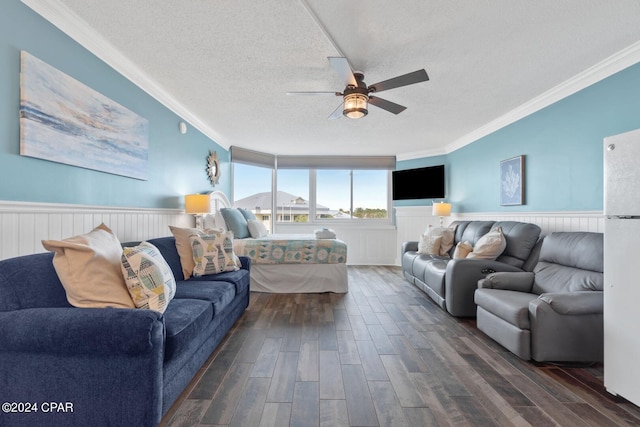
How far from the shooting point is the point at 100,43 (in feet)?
7.38

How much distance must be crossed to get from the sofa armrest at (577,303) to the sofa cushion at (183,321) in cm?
234

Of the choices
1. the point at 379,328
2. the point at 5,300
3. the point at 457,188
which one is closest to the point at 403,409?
the point at 379,328

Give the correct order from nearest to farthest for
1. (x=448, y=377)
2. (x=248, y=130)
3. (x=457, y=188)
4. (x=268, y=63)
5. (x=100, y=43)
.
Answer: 1. (x=448, y=377)
2. (x=100, y=43)
3. (x=268, y=63)
4. (x=248, y=130)
5. (x=457, y=188)

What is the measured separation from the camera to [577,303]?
2033 millimetres

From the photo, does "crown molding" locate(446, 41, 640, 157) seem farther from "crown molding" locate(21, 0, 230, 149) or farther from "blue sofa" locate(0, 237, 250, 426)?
"crown molding" locate(21, 0, 230, 149)

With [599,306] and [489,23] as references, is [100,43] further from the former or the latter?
[599,306]

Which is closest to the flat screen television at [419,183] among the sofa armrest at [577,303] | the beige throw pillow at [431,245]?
the beige throw pillow at [431,245]

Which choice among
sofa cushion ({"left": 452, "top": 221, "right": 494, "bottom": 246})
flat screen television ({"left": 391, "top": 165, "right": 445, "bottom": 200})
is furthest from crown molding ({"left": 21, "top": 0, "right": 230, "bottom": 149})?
flat screen television ({"left": 391, "top": 165, "right": 445, "bottom": 200})

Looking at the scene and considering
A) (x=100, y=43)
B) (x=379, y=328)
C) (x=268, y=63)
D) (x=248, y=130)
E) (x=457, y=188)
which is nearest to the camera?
(x=100, y=43)

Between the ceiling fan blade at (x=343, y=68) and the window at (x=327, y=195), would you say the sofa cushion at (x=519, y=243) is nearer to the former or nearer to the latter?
the ceiling fan blade at (x=343, y=68)

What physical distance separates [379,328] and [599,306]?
1.62m

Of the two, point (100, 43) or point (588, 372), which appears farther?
point (100, 43)

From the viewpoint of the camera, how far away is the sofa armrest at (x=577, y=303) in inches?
79.6

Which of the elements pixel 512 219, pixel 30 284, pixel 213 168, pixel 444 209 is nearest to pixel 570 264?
pixel 512 219
